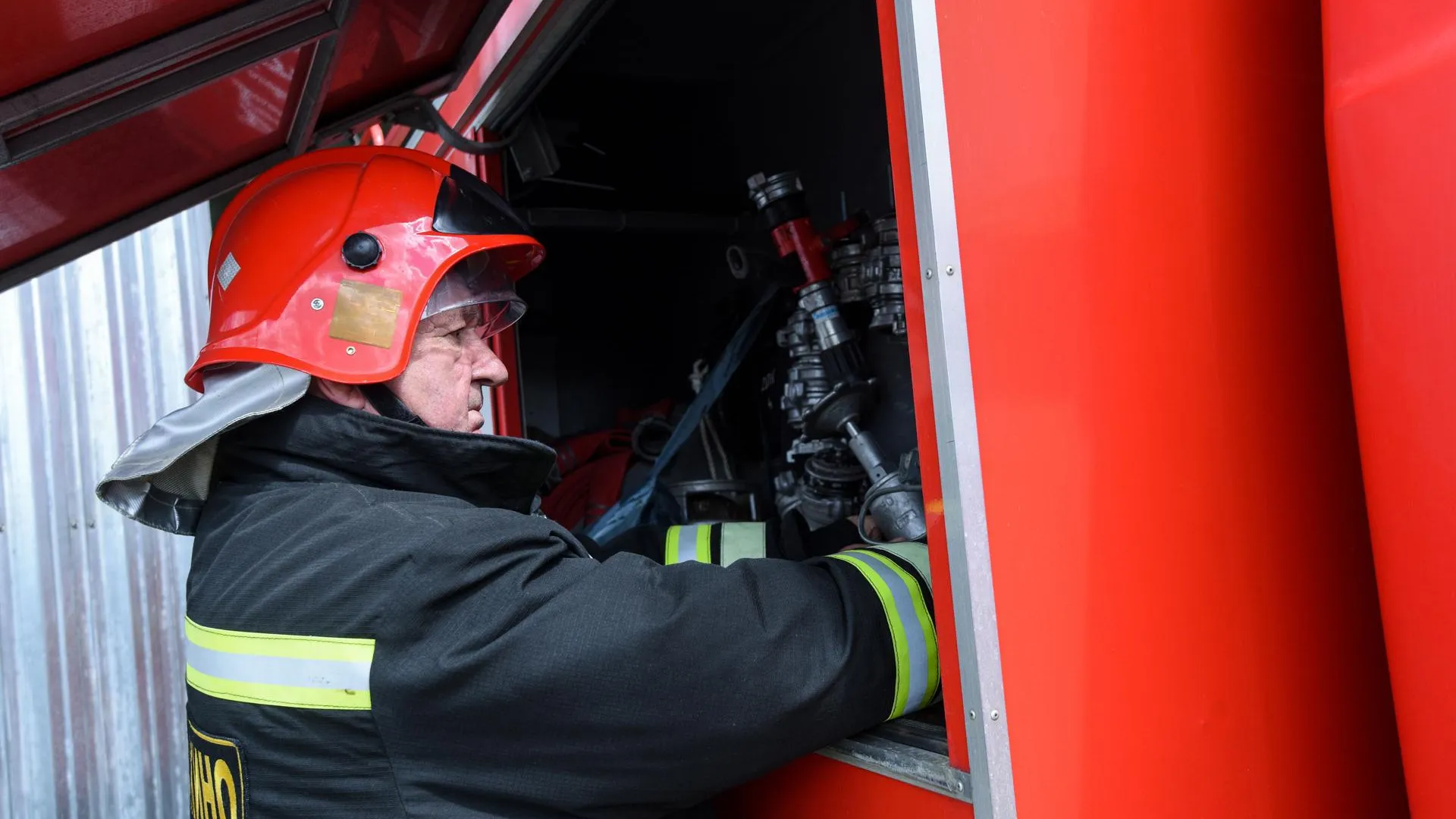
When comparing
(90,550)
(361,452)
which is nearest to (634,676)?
(361,452)

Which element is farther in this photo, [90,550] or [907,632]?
[90,550]

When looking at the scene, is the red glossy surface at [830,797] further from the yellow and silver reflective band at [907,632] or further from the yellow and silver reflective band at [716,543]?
the yellow and silver reflective band at [716,543]

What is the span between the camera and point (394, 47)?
78.3 inches

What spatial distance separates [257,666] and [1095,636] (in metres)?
0.89

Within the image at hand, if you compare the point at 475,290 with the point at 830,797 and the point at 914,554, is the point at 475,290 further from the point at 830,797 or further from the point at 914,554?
the point at 830,797

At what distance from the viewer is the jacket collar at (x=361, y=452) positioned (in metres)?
1.30

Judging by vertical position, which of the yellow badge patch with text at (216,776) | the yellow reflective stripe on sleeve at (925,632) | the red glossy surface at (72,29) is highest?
the red glossy surface at (72,29)

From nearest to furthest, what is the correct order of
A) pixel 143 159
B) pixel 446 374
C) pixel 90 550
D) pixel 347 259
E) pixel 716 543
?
pixel 347 259
pixel 446 374
pixel 716 543
pixel 143 159
pixel 90 550

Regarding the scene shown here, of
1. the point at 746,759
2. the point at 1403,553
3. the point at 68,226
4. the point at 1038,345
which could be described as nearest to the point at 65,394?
the point at 68,226

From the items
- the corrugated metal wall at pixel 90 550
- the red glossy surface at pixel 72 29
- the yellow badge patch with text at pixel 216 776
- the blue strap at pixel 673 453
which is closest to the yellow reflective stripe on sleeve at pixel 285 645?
the yellow badge patch with text at pixel 216 776

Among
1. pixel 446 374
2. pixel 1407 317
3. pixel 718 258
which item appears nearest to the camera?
pixel 1407 317

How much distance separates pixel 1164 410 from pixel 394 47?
1.55m

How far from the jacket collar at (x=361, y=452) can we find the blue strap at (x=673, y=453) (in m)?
1.04

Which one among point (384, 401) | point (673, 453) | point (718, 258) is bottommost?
point (673, 453)
